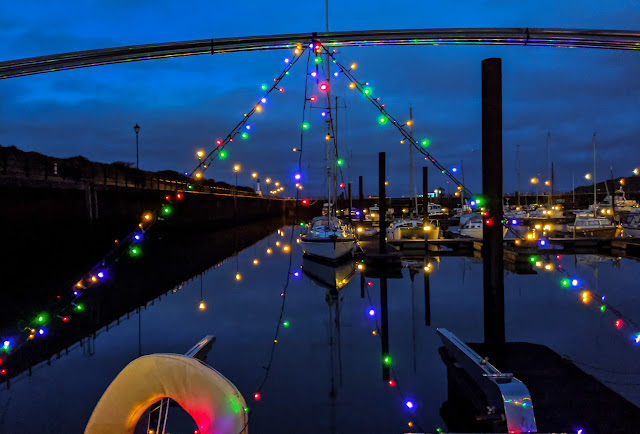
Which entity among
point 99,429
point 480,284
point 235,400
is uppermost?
point 235,400

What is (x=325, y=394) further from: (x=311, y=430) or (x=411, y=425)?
(x=411, y=425)

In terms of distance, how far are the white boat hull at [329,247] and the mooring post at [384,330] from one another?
13.0 feet

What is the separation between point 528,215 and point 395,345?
53908 millimetres

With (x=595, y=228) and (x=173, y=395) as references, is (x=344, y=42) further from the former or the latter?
(x=595, y=228)

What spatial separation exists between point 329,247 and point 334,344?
11.2 metres

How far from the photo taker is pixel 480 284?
18234 mm

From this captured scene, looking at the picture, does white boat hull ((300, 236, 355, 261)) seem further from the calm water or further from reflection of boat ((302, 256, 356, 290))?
the calm water

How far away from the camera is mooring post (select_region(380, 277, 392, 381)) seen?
902cm

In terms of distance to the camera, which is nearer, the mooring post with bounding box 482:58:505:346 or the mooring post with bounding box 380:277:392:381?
the mooring post with bounding box 482:58:505:346

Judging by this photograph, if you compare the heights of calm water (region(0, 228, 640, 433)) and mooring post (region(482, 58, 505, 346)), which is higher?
mooring post (region(482, 58, 505, 346))

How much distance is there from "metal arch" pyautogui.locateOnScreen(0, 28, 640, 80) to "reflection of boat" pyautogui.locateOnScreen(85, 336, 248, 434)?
3.36 metres

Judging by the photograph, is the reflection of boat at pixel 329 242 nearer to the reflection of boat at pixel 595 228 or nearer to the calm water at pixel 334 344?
the calm water at pixel 334 344

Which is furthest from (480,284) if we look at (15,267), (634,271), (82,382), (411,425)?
(15,267)

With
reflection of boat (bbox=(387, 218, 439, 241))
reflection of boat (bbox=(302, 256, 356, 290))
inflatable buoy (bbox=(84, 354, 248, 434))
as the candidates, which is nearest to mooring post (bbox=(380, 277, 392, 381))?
reflection of boat (bbox=(302, 256, 356, 290))
